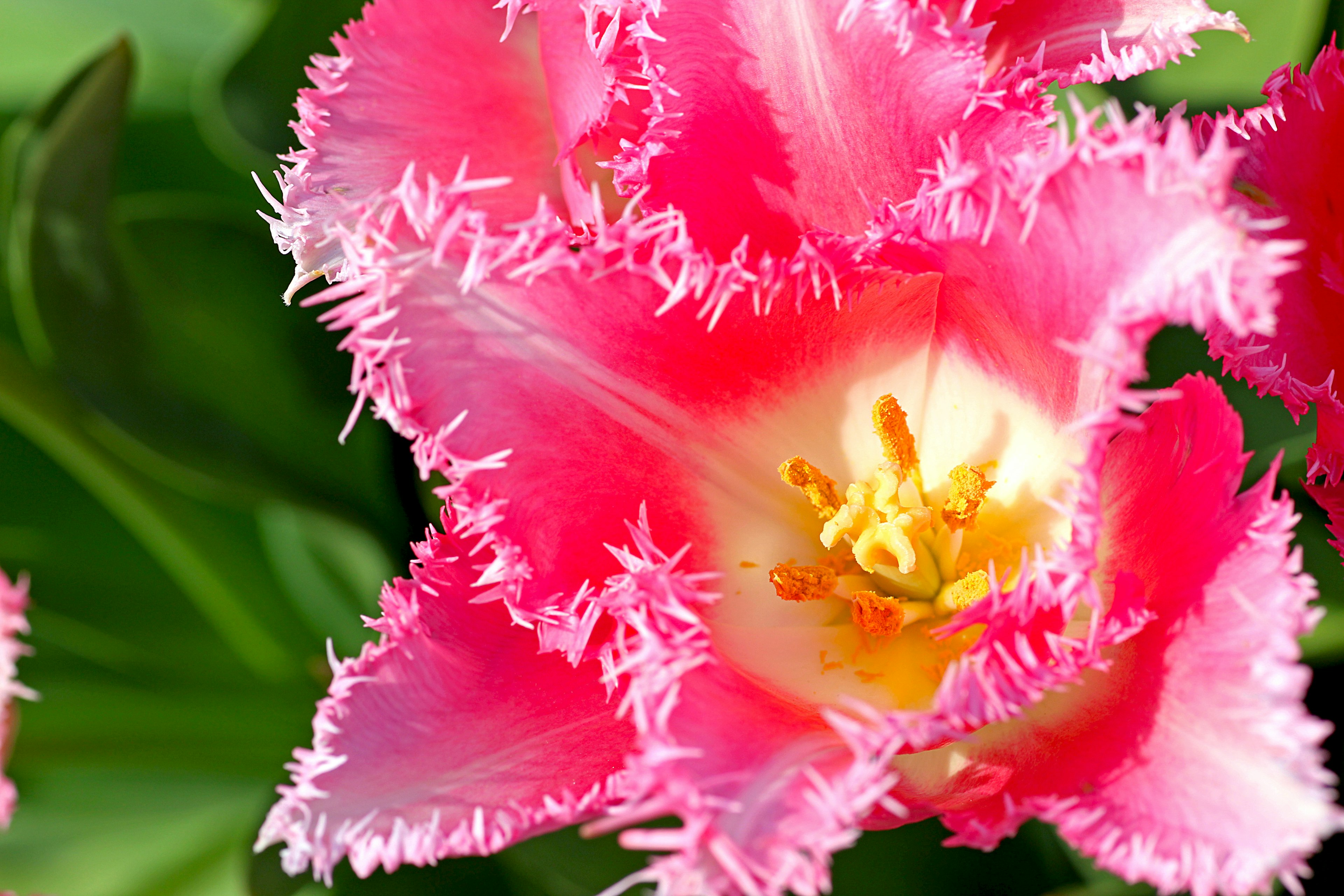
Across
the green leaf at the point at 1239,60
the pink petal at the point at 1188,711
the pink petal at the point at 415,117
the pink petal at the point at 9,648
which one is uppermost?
the pink petal at the point at 415,117

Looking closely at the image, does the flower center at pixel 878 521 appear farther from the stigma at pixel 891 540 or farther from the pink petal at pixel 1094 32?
the pink petal at pixel 1094 32

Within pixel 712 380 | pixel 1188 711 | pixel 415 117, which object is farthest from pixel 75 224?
pixel 1188 711

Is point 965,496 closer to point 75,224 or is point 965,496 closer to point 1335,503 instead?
point 1335,503

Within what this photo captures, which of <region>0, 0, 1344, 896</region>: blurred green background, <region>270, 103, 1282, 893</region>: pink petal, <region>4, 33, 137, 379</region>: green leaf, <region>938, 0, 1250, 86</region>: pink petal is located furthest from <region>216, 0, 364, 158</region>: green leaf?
<region>938, 0, 1250, 86</region>: pink petal

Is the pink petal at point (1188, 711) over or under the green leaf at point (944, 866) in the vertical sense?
over

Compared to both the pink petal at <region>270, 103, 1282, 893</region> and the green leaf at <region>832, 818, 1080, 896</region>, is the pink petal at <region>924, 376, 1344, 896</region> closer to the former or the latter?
the pink petal at <region>270, 103, 1282, 893</region>

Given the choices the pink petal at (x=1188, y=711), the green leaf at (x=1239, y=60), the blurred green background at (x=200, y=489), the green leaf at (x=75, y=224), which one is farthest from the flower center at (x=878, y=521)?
the green leaf at (x=75, y=224)
